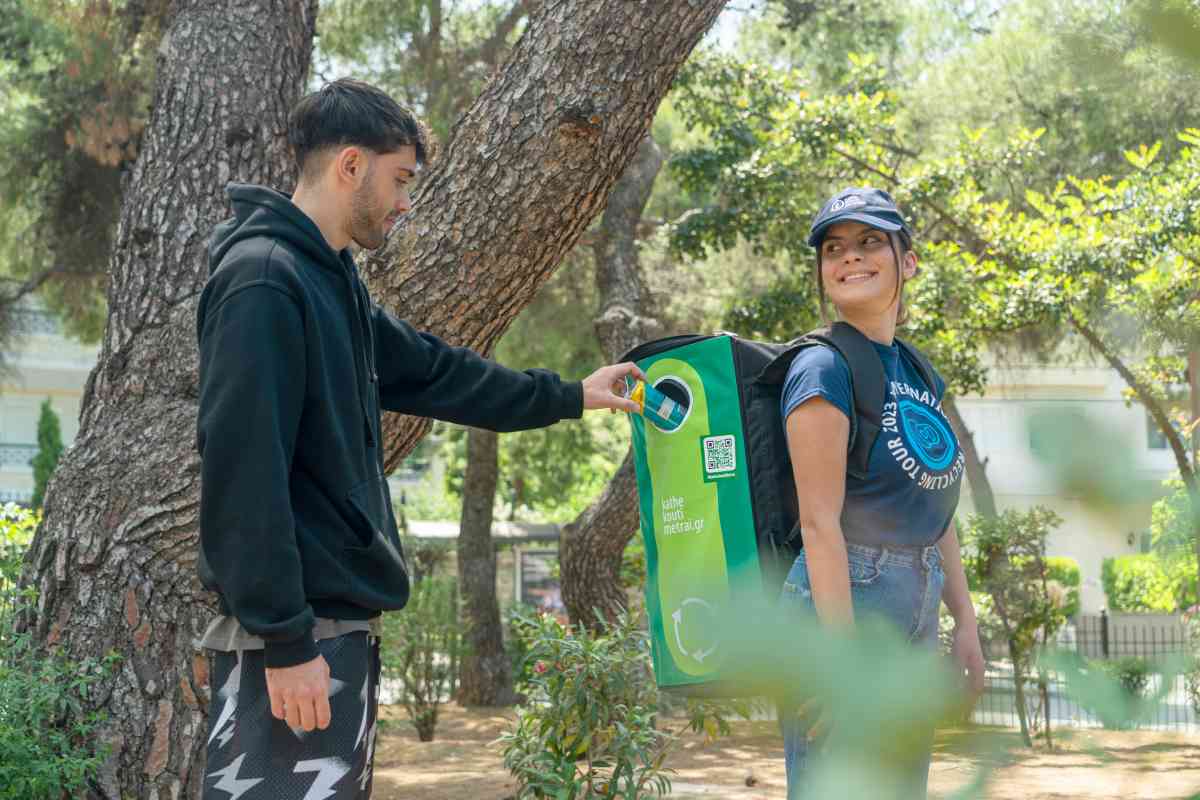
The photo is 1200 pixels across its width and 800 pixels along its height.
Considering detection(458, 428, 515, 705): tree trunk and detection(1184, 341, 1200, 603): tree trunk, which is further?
detection(458, 428, 515, 705): tree trunk

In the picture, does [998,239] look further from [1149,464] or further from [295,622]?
[1149,464]

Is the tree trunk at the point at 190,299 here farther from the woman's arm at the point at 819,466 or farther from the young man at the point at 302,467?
the woman's arm at the point at 819,466

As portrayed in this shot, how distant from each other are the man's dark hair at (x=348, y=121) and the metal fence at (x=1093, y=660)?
66.1 inches

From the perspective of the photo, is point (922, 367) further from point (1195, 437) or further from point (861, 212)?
point (1195, 437)

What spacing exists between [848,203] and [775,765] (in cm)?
647

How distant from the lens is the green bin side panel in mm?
1764

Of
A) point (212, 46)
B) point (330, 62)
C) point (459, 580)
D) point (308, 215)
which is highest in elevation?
point (330, 62)

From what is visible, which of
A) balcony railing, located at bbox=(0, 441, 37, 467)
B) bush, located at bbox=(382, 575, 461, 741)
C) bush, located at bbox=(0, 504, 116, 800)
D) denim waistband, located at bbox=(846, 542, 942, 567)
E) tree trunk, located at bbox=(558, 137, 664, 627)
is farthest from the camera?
balcony railing, located at bbox=(0, 441, 37, 467)

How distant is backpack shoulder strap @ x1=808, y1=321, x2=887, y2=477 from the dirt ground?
1.85ft

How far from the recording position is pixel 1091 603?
0.53 m

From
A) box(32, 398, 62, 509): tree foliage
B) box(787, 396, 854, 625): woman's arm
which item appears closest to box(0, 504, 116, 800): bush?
box(787, 396, 854, 625): woman's arm

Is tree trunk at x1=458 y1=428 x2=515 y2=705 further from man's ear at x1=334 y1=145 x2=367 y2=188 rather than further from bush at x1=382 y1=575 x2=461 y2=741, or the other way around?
man's ear at x1=334 y1=145 x2=367 y2=188

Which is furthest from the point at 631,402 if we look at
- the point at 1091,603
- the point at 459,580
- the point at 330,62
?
the point at 459,580

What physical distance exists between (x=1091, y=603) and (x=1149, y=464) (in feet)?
0.67
